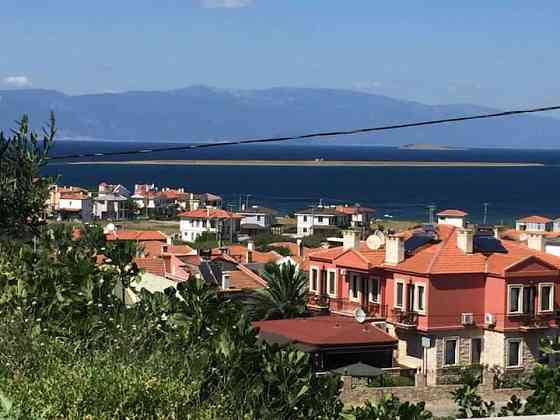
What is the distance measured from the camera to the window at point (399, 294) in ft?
88.7

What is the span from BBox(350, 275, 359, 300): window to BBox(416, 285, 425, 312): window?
2422 millimetres

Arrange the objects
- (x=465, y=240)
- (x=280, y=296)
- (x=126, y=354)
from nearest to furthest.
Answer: (x=126, y=354) < (x=465, y=240) < (x=280, y=296)

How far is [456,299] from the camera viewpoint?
26.6m

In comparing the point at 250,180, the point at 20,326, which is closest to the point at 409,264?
the point at 20,326

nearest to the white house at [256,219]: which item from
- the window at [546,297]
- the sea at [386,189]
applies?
the sea at [386,189]

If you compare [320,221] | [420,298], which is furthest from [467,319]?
[320,221]

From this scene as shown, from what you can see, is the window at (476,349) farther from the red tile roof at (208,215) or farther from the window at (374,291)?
the red tile roof at (208,215)

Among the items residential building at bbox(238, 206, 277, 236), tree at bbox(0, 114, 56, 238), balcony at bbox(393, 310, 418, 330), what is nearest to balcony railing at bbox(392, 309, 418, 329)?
balcony at bbox(393, 310, 418, 330)

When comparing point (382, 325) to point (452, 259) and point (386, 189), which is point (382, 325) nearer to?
point (452, 259)

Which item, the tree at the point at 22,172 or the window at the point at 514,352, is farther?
the window at the point at 514,352

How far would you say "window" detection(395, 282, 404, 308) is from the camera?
27.0 metres

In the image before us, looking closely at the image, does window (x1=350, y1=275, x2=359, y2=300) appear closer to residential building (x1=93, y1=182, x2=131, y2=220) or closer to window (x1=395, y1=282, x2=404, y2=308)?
window (x1=395, y1=282, x2=404, y2=308)

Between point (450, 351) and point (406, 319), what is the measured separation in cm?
124

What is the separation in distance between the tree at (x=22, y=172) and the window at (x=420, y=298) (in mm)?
18268
